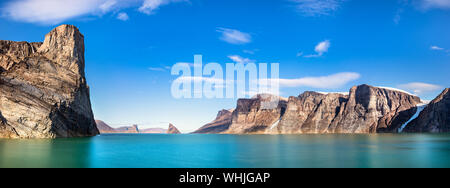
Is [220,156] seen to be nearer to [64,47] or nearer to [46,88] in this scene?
[46,88]

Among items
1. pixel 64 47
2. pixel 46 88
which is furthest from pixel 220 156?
pixel 64 47

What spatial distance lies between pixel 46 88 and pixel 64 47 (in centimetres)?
2180

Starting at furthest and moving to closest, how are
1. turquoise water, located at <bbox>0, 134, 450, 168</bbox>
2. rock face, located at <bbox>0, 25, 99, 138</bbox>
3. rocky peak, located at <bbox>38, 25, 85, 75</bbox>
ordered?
1. rocky peak, located at <bbox>38, 25, 85, 75</bbox>
2. rock face, located at <bbox>0, 25, 99, 138</bbox>
3. turquoise water, located at <bbox>0, 134, 450, 168</bbox>

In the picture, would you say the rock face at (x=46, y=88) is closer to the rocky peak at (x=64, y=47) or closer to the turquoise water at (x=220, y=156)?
the rocky peak at (x=64, y=47)

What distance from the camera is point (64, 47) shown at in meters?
94.9

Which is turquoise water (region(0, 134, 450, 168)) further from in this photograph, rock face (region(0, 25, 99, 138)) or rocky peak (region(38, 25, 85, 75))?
rocky peak (region(38, 25, 85, 75))

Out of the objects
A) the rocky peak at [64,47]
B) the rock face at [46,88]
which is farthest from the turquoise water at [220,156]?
the rocky peak at [64,47]

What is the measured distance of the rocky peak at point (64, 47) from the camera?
91875 mm

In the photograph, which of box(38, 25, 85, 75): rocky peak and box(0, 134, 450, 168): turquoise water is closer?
box(0, 134, 450, 168): turquoise water

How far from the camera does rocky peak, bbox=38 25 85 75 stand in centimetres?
9188

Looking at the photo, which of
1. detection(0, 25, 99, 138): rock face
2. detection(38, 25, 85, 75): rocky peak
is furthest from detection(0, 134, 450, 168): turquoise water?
detection(38, 25, 85, 75): rocky peak
